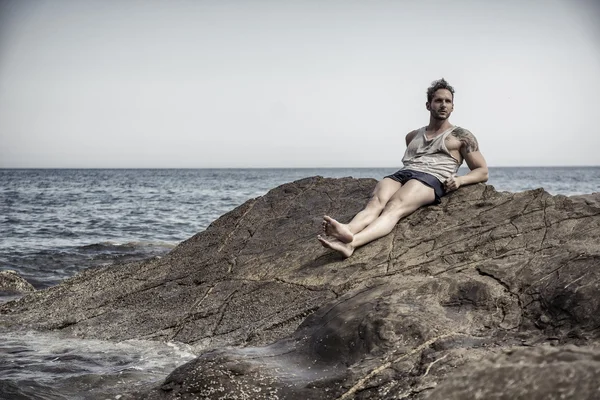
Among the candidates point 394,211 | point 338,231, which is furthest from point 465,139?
point 338,231

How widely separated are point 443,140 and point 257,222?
2.36m

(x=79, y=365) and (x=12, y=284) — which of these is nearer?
(x=79, y=365)

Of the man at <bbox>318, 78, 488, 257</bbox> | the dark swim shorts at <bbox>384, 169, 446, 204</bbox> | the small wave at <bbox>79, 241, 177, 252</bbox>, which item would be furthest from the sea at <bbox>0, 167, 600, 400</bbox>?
the dark swim shorts at <bbox>384, 169, 446, 204</bbox>

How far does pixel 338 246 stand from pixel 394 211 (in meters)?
0.81

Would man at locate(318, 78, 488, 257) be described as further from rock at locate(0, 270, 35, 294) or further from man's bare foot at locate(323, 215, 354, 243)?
rock at locate(0, 270, 35, 294)

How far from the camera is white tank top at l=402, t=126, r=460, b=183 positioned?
7.11 meters

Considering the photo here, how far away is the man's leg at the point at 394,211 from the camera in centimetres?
648

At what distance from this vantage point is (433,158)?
7.20 m

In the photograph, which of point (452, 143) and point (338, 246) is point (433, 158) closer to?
point (452, 143)

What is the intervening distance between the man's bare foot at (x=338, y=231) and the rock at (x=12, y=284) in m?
5.47

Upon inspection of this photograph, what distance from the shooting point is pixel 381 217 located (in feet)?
22.0

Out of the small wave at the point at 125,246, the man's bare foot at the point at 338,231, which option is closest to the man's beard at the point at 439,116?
the man's bare foot at the point at 338,231

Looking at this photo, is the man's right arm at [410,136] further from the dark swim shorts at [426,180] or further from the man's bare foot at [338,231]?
the man's bare foot at [338,231]

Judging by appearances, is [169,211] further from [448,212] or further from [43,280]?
[448,212]
